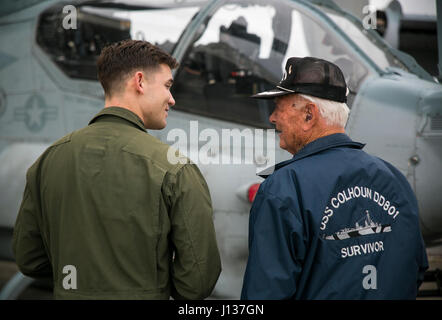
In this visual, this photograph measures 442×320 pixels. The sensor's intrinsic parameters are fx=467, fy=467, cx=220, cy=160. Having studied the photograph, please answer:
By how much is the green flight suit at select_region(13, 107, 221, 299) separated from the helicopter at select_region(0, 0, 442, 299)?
43.2 inches

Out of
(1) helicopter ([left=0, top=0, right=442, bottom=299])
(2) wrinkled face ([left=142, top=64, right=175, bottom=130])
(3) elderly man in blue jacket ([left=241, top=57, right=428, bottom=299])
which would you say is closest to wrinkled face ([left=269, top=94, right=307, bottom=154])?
(3) elderly man in blue jacket ([left=241, top=57, right=428, bottom=299])

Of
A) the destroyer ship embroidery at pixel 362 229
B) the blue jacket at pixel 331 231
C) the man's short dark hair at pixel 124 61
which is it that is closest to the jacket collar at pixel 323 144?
the blue jacket at pixel 331 231

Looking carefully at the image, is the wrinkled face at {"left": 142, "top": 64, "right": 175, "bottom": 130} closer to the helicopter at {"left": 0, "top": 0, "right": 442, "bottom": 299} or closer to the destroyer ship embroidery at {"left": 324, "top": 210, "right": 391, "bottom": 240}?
the destroyer ship embroidery at {"left": 324, "top": 210, "right": 391, "bottom": 240}

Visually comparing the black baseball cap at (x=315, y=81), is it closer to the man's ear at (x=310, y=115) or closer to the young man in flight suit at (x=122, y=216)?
the man's ear at (x=310, y=115)

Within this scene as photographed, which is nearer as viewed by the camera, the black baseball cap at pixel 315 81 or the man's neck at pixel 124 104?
the black baseball cap at pixel 315 81

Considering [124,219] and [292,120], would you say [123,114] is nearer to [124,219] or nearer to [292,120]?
[124,219]

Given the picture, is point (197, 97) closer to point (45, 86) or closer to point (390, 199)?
point (45, 86)

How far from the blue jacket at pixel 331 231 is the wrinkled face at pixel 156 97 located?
2.10ft

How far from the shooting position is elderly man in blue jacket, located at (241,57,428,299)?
1.53m

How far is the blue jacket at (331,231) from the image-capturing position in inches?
59.9

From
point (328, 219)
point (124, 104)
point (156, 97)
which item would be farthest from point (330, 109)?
point (124, 104)
